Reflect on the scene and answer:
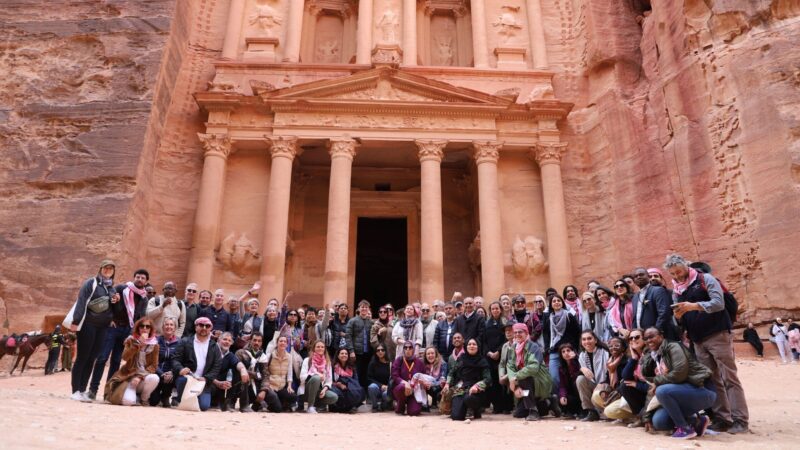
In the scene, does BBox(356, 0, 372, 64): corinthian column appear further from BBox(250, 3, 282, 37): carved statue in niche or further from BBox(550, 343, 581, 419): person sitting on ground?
BBox(550, 343, 581, 419): person sitting on ground

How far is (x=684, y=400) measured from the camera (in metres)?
5.61

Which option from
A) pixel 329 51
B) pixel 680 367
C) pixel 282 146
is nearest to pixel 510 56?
pixel 329 51

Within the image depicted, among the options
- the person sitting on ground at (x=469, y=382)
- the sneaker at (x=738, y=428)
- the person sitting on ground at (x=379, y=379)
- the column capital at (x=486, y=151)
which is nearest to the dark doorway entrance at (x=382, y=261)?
the column capital at (x=486, y=151)

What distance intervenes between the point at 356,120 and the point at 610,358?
42.5 ft

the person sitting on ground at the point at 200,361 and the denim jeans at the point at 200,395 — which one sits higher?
the person sitting on ground at the point at 200,361

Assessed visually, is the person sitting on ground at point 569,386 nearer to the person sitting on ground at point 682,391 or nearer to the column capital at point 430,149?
the person sitting on ground at point 682,391

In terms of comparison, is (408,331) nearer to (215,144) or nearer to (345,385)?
(345,385)

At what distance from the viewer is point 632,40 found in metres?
18.7

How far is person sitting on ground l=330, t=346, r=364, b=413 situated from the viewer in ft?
28.6

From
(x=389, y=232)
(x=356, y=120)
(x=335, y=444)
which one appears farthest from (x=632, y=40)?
(x=335, y=444)

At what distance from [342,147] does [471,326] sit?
10.2m

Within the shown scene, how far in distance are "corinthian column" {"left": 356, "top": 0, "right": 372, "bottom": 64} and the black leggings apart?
592 inches

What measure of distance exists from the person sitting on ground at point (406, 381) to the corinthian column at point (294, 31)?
1456cm

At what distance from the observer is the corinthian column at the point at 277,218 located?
16375mm
